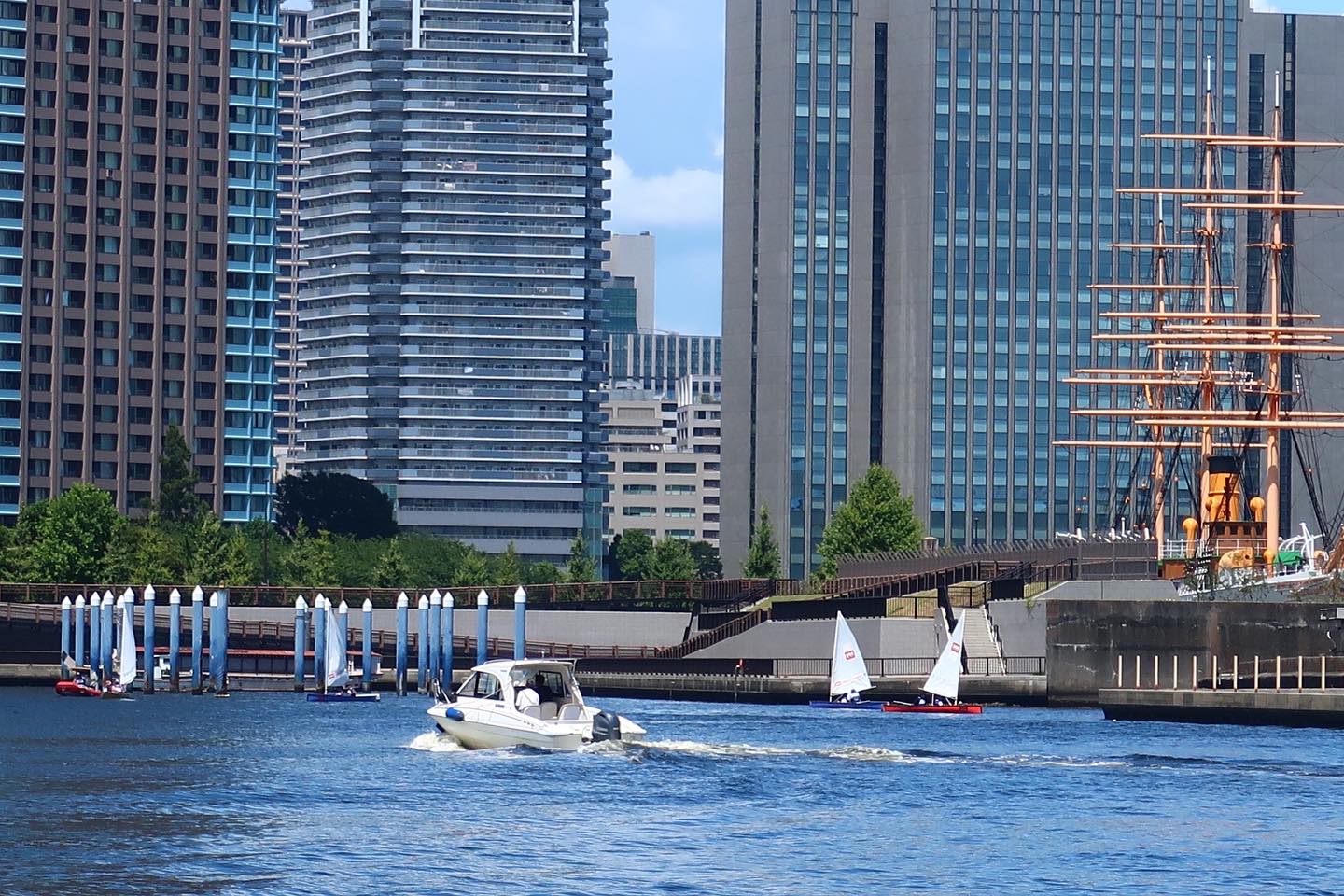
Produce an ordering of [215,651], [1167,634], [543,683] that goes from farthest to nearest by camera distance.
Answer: [215,651] → [1167,634] → [543,683]

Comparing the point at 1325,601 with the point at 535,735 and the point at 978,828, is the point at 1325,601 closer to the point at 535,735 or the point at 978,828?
the point at 535,735

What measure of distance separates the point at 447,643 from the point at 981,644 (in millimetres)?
28933

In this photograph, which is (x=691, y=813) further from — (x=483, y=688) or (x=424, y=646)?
(x=424, y=646)

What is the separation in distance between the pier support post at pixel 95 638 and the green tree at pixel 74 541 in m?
29.4

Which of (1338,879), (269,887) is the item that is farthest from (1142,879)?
(269,887)

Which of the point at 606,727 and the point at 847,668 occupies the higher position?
the point at 847,668

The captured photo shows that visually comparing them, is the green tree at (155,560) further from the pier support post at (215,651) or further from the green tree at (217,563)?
the pier support post at (215,651)

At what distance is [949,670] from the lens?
109 m

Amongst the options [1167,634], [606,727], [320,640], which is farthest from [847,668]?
[606,727]

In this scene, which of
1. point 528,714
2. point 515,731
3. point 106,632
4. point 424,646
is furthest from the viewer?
point 106,632

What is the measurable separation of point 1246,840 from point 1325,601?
179 feet

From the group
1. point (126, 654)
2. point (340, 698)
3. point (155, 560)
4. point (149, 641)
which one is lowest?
point (340, 698)

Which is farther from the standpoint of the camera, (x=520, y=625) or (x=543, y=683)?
(x=520, y=625)

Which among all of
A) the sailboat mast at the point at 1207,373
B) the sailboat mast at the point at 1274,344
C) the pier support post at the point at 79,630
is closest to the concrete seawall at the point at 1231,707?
the sailboat mast at the point at 1207,373
